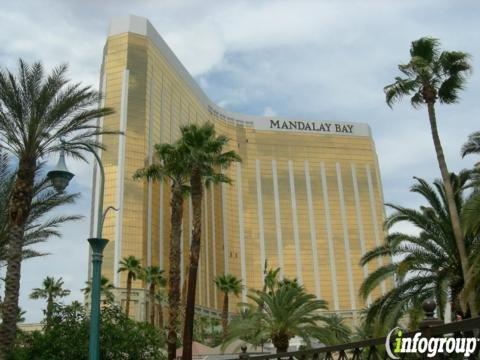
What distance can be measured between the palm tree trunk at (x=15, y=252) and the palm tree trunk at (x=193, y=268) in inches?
334

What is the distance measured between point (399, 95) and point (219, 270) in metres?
102

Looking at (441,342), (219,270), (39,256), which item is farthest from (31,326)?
(441,342)

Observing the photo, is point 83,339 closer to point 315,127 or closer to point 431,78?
point 431,78

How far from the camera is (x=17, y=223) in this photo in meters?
17.4

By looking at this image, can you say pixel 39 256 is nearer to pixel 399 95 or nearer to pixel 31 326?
pixel 399 95

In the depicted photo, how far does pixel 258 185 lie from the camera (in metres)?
132

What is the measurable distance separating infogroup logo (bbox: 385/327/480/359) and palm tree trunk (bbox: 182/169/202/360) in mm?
17135

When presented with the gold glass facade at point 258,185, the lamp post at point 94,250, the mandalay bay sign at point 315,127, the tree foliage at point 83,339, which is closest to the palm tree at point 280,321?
the tree foliage at point 83,339

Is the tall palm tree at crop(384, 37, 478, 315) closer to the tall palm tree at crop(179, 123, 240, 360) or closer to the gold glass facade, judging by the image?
the tall palm tree at crop(179, 123, 240, 360)

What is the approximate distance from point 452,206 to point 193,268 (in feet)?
40.2

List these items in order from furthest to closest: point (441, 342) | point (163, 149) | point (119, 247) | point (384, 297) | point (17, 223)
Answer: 1. point (119, 247)
2. point (163, 149)
3. point (384, 297)
4. point (17, 223)
5. point (441, 342)

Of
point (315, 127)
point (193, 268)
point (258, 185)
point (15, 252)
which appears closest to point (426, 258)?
point (193, 268)

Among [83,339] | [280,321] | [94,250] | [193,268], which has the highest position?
[193,268]

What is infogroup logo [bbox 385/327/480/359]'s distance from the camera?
6633 millimetres
